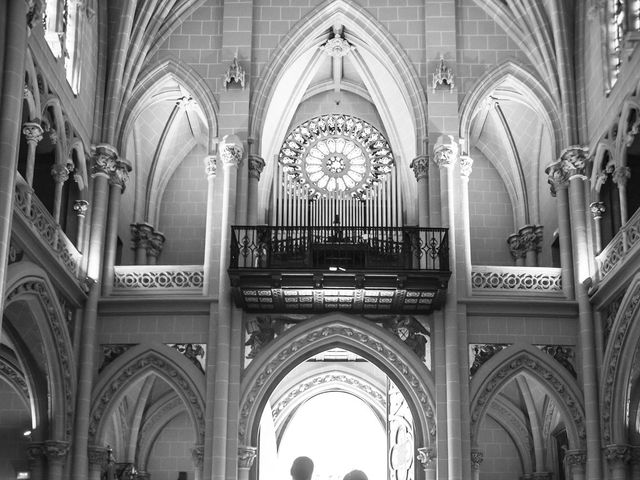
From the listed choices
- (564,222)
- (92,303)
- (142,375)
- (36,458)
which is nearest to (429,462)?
(564,222)

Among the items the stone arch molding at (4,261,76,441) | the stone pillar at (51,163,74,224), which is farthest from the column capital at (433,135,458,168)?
the stone arch molding at (4,261,76,441)

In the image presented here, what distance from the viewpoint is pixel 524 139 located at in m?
28.5

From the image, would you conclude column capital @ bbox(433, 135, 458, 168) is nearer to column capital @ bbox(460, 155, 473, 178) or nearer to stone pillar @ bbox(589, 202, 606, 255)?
column capital @ bbox(460, 155, 473, 178)

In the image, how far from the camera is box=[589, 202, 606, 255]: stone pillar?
22.9 metres

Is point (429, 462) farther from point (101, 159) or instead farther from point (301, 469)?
point (301, 469)

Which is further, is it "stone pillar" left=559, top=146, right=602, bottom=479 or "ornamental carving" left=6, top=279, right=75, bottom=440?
"stone pillar" left=559, top=146, right=602, bottom=479

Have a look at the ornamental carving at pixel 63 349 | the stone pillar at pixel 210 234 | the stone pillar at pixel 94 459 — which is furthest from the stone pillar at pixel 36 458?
the stone pillar at pixel 210 234

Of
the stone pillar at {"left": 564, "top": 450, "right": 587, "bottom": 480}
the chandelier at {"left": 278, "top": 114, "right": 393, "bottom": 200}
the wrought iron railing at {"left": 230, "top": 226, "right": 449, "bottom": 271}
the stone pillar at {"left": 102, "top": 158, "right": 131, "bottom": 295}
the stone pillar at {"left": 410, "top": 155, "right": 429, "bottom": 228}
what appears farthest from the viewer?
the chandelier at {"left": 278, "top": 114, "right": 393, "bottom": 200}

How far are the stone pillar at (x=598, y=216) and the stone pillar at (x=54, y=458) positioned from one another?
39.4 feet

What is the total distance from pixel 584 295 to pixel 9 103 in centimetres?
1269

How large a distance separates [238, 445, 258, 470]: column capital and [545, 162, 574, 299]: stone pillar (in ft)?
25.3

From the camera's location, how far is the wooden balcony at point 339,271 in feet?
72.7

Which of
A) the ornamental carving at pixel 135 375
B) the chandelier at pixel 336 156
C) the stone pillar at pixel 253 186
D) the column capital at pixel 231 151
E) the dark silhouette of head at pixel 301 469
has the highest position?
the chandelier at pixel 336 156

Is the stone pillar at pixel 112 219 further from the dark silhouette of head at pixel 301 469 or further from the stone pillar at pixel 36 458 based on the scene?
the dark silhouette of head at pixel 301 469
